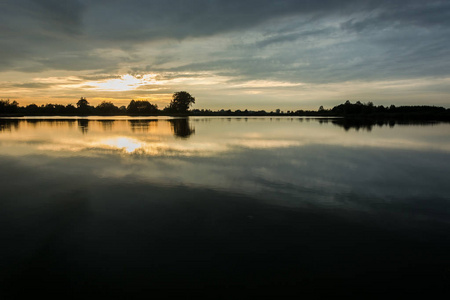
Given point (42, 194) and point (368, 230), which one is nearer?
point (368, 230)

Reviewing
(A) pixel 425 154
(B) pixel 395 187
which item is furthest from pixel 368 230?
(A) pixel 425 154

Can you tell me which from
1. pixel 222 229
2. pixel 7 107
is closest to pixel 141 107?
pixel 7 107

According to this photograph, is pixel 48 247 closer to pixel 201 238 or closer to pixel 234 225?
pixel 201 238

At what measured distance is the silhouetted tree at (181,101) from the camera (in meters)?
172

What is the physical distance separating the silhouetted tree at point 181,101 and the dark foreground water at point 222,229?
159 meters

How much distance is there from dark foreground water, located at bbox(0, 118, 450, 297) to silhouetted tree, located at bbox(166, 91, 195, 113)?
159 m

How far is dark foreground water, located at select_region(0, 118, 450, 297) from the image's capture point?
21.0ft

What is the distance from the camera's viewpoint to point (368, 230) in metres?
8.73

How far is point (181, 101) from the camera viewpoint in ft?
563

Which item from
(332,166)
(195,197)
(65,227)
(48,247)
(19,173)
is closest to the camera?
(48,247)

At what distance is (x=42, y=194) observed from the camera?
1227cm

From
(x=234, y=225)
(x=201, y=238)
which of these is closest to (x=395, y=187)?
(x=234, y=225)

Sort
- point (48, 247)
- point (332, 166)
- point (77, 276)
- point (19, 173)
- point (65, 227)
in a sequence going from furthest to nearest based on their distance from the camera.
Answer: point (332, 166) → point (19, 173) → point (65, 227) → point (48, 247) → point (77, 276)

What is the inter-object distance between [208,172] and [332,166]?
Answer: 895 cm
